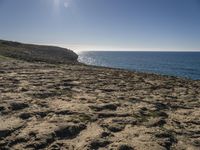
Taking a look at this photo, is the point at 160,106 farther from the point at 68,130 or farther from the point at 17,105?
the point at 17,105

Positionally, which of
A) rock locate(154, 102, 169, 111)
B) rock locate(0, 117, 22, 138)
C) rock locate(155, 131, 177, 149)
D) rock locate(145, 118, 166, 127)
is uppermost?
rock locate(0, 117, 22, 138)

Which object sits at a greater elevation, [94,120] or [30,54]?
[94,120]

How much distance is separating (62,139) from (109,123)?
1.51m

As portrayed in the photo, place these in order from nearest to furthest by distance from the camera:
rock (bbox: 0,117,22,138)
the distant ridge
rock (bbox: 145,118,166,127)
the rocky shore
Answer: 1. the rocky shore
2. rock (bbox: 0,117,22,138)
3. rock (bbox: 145,118,166,127)
4. the distant ridge

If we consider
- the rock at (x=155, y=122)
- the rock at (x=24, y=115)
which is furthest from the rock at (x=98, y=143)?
the rock at (x=24, y=115)

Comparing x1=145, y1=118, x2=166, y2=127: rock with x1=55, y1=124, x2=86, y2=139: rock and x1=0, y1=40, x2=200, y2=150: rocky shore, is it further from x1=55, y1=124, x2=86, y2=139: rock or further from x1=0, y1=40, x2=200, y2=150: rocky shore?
x1=55, y1=124, x2=86, y2=139: rock

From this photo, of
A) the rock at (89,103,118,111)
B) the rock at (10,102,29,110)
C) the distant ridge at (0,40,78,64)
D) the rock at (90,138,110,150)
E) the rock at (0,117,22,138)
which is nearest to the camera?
the rock at (90,138,110,150)

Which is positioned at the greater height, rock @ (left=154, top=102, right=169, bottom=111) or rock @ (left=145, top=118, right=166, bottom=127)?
rock @ (left=145, top=118, right=166, bottom=127)

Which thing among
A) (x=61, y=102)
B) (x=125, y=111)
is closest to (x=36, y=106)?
(x=61, y=102)

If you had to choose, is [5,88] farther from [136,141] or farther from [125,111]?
[136,141]

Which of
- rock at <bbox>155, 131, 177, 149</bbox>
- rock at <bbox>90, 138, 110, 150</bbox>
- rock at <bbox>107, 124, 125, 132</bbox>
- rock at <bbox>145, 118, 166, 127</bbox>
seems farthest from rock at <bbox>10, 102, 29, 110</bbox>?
rock at <bbox>155, 131, 177, 149</bbox>

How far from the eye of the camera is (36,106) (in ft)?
28.0

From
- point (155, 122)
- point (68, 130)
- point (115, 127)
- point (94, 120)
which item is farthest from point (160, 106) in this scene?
point (68, 130)

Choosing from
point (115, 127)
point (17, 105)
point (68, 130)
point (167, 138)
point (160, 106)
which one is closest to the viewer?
point (167, 138)
